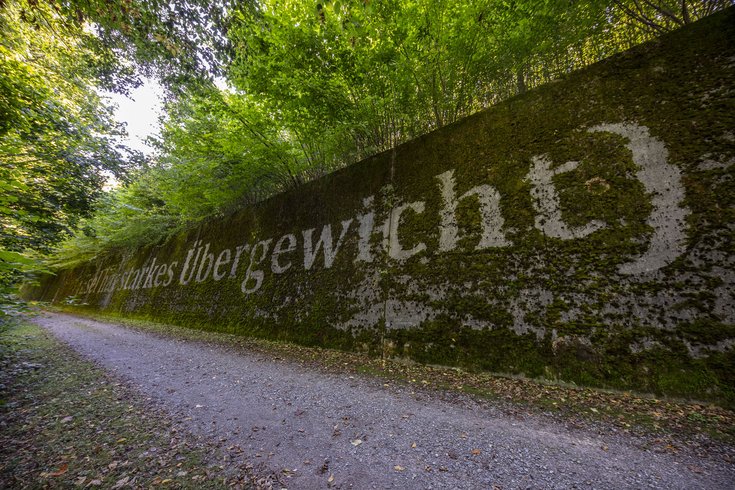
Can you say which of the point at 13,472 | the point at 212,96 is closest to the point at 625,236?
the point at 13,472

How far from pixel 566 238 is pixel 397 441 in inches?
101

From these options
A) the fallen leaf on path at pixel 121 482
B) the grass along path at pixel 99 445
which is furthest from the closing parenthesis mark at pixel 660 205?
the fallen leaf on path at pixel 121 482

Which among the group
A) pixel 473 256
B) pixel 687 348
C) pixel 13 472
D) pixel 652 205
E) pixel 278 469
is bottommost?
pixel 13 472

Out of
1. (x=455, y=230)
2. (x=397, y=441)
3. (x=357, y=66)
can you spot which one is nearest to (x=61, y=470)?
(x=397, y=441)

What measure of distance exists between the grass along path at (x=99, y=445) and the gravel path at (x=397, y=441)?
0.49 feet

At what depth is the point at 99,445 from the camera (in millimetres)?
1784

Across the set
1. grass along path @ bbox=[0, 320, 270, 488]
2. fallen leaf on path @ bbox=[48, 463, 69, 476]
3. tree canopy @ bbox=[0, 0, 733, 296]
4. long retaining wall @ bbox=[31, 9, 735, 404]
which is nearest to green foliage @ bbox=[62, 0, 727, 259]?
tree canopy @ bbox=[0, 0, 733, 296]

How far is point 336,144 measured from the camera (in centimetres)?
568

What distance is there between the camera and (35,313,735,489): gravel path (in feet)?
4.42

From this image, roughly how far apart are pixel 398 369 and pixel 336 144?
466 cm

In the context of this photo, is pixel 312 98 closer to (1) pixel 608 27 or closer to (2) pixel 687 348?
(1) pixel 608 27

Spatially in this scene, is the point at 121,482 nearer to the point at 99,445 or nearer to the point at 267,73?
the point at 99,445

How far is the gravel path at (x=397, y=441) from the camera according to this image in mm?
1349

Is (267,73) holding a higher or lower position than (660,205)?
higher
